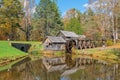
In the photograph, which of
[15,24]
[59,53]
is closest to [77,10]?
[15,24]

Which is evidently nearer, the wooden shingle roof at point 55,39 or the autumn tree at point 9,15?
the wooden shingle roof at point 55,39

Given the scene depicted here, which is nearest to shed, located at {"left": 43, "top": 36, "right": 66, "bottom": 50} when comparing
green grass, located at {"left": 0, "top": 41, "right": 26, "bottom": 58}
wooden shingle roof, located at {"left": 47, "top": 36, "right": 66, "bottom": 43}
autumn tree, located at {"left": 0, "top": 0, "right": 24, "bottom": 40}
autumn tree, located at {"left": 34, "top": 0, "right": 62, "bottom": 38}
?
wooden shingle roof, located at {"left": 47, "top": 36, "right": 66, "bottom": 43}

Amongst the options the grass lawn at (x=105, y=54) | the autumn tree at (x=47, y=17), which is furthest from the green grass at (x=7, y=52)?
the autumn tree at (x=47, y=17)

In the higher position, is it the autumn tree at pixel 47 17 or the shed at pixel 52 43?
the autumn tree at pixel 47 17

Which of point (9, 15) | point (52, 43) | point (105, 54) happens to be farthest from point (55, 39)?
point (105, 54)

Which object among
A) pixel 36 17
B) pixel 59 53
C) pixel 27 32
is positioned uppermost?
pixel 36 17

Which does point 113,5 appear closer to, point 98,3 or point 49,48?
point 98,3

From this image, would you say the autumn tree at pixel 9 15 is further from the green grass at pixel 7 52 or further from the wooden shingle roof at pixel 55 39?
the green grass at pixel 7 52

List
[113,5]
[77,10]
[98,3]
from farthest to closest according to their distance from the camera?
[77,10]
[98,3]
[113,5]

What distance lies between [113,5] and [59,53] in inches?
809

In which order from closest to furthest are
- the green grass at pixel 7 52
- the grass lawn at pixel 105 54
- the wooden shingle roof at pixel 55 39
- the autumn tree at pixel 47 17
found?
the green grass at pixel 7 52 < the grass lawn at pixel 105 54 < the wooden shingle roof at pixel 55 39 < the autumn tree at pixel 47 17

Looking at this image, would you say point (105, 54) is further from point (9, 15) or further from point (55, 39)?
point (9, 15)

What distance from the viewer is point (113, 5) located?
65250 millimetres

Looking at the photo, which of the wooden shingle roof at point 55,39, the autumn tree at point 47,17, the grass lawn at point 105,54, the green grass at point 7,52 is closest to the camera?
the green grass at point 7,52
